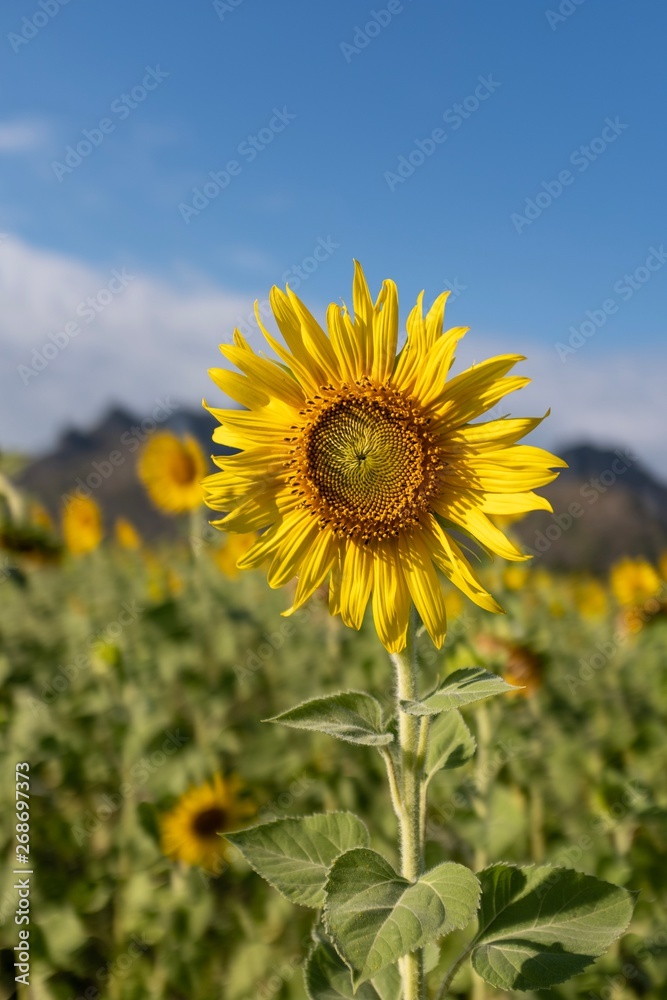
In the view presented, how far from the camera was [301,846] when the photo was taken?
62.4 inches

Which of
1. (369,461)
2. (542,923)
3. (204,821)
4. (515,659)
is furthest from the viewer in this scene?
(204,821)

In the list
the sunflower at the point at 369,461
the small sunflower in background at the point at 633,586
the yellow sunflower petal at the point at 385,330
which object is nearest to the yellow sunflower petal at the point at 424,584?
the sunflower at the point at 369,461

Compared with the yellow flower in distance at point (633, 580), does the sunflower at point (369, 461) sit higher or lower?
higher

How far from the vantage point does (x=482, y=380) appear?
1690 millimetres

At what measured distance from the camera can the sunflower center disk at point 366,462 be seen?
178 cm

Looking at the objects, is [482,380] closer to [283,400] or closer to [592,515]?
[283,400]

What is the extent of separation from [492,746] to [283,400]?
1.90 metres

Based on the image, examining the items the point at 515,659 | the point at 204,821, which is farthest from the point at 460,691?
the point at 204,821

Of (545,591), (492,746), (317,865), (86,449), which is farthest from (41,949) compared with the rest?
(86,449)

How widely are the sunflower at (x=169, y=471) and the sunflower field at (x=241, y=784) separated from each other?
0.51 meters

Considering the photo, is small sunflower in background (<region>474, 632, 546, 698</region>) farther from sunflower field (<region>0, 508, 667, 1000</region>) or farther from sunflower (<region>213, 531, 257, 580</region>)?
sunflower (<region>213, 531, 257, 580</region>)

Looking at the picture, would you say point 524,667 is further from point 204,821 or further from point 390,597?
point 390,597

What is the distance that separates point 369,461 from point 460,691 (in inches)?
24.2

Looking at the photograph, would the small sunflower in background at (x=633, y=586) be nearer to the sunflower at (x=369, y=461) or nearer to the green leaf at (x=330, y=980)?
the sunflower at (x=369, y=461)
